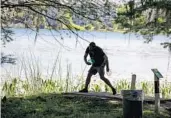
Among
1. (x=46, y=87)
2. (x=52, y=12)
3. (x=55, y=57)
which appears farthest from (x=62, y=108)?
(x=55, y=57)

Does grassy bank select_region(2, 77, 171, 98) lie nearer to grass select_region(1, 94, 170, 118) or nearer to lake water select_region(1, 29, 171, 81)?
lake water select_region(1, 29, 171, 81)

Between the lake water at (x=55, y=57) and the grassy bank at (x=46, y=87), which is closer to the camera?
the lake water at (x=55, y=57)

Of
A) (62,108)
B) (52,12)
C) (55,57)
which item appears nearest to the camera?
(52,12)

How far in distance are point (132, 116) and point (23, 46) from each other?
51.7 feet

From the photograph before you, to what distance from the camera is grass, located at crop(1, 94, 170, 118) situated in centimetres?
812

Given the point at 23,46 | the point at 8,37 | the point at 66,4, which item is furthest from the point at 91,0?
the point at 23,46

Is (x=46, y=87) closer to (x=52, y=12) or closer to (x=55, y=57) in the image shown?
(x=52, y=12)

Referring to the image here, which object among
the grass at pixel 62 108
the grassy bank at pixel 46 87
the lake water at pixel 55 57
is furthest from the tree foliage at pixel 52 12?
the grassy bank at pixel 46 87

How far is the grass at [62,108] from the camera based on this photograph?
26.7ft

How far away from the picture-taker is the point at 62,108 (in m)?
8.81

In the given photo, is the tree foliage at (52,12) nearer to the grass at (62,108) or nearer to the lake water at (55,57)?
the lake water at (55,57)

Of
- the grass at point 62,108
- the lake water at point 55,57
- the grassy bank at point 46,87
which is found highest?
the lake water at point 55,57

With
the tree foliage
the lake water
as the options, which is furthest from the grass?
the tree foliage

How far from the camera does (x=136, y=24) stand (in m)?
9.95
